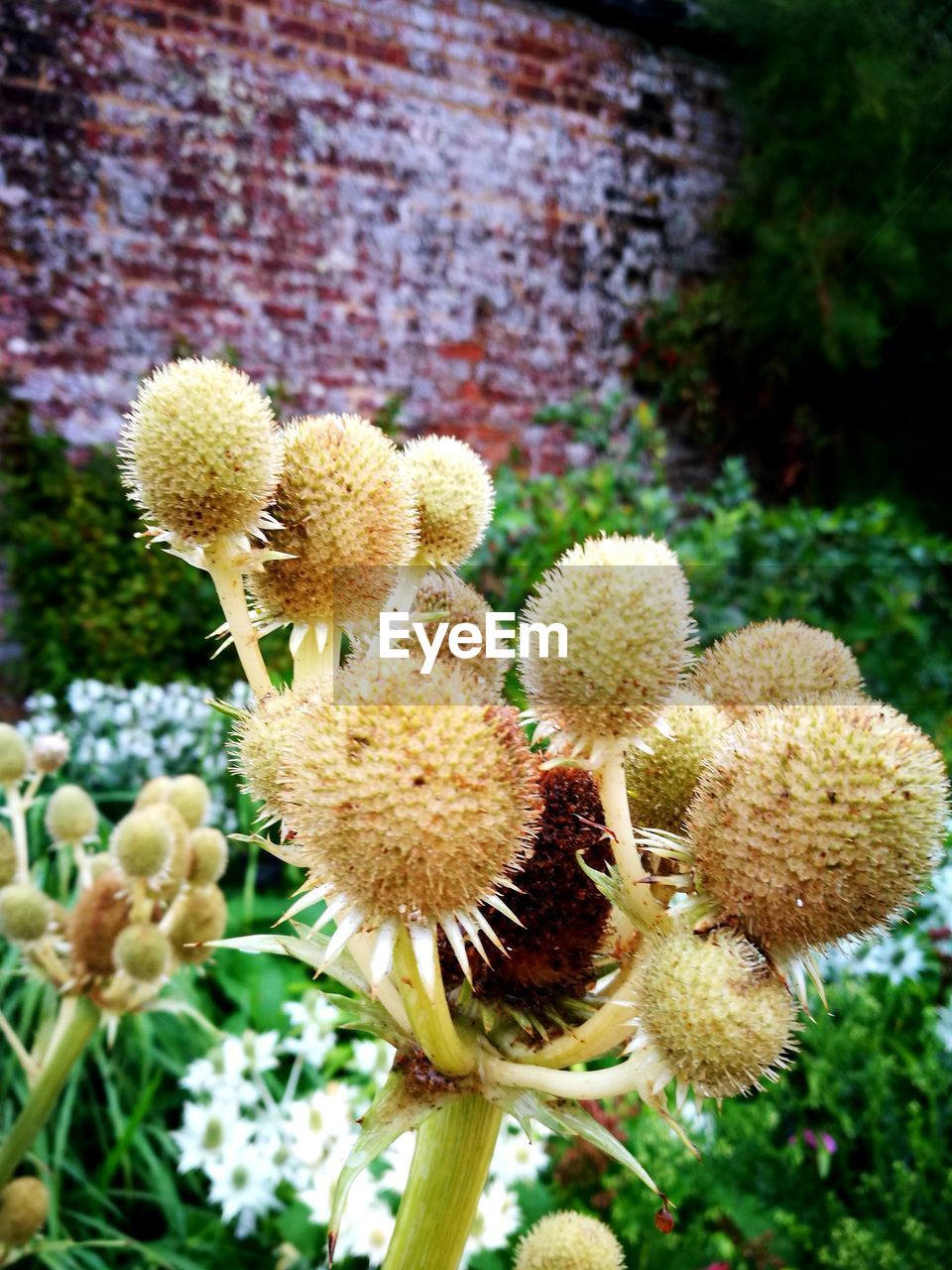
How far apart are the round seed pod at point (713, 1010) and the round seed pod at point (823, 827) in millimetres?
23

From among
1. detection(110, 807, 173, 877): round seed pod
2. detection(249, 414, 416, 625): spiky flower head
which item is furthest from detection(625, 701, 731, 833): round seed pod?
detection(110, 807, 173, 877): round seed pod

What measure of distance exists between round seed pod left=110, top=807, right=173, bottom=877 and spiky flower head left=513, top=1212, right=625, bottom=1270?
2.18 ft

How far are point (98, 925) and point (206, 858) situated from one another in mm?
149

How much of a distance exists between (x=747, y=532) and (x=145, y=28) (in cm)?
324

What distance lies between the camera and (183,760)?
3445 mm

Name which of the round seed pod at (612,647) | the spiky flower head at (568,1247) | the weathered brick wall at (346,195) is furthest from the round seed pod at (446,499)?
the weathered brick wall at (346,195)

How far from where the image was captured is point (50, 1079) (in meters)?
1.21

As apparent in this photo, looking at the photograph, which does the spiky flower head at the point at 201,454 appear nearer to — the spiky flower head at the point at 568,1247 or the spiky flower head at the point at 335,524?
the spiky flower head at the point at 335,524

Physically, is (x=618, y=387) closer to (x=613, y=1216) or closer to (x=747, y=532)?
(x=747, y=532)

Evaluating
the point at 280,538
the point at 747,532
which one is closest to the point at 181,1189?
the point at 280,538

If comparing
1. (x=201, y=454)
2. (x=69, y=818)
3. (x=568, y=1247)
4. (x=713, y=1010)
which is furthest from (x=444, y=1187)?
(x=69, y=818)

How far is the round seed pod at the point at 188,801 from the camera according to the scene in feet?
4.39

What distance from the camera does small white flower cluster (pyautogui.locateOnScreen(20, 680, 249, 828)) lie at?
3316 millimetres

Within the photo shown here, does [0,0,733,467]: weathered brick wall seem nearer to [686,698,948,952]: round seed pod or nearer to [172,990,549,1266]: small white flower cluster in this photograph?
[172,990,549,1266]: small white flower cluster
